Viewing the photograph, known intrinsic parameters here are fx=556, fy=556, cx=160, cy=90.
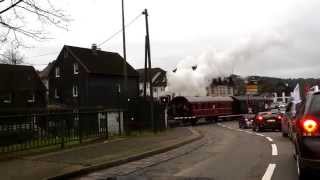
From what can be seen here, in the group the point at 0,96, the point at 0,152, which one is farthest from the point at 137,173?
the point at 0,96

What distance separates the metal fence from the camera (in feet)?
53.2

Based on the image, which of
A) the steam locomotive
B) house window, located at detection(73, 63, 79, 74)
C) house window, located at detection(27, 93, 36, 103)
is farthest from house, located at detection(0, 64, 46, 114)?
the steam locomotive

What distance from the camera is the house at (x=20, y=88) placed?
5609cm

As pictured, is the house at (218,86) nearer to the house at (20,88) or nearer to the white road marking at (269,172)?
the house at (20,88)

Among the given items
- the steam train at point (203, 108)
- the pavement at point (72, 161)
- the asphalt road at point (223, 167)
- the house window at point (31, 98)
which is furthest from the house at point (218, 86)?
the asphalt road at point (223, 167)

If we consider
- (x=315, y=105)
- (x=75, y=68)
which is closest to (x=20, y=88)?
(x=75, y=68)

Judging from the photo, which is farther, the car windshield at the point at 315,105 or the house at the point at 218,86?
the house at the point at 218,86

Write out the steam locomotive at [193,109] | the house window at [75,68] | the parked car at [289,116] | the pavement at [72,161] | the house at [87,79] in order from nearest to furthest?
the pavement at [72,161] < the parked car at [289,116] < the steam locomotive at [193,109] < the house at [87,79] < the house window at [75,68]

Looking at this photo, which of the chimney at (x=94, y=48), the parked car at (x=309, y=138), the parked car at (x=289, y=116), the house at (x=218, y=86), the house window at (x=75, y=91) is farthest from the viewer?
the chimney at (x=94, y=48)

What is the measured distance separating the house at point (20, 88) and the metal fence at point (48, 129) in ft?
110

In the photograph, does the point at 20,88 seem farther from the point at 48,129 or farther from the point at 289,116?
A: the point at 289,116

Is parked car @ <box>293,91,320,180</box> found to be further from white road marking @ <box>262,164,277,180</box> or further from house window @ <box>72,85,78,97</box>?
house window @ <box>72,85,78,97</box>

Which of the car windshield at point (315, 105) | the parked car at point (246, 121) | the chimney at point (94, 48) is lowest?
the parked car at point (246, 121)

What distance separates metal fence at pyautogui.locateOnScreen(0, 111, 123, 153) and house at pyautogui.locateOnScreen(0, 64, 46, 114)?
33.7 meters
